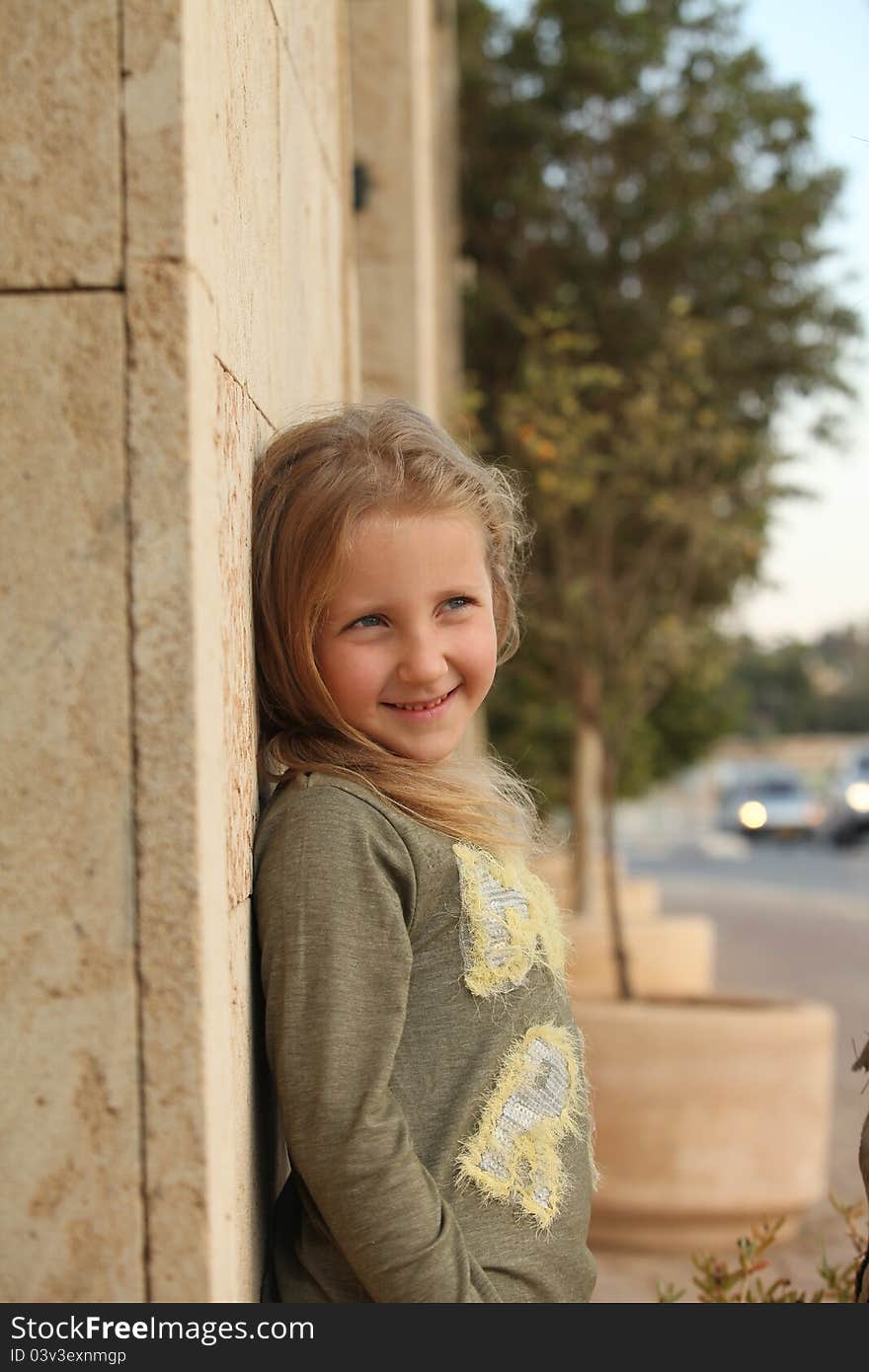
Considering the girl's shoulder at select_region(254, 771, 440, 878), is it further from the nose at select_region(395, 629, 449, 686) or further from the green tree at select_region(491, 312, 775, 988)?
the green tree at select_region(491, 312, 775, 988)

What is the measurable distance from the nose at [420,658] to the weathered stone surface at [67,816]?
59cm

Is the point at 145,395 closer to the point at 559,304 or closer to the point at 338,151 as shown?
the point at 338,151

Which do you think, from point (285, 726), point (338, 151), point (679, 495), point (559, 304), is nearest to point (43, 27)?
point (285, 726)

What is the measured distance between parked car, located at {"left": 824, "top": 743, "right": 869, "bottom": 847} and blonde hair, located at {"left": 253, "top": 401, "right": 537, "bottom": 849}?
30150 millimetres

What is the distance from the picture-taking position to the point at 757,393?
1420 cm

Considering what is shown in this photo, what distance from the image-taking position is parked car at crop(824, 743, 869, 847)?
30938 millimetres

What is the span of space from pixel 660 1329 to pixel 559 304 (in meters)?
12.6

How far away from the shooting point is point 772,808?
3681 centimetres

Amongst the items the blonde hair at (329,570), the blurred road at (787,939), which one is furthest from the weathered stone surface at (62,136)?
the blurred road at (787,939)

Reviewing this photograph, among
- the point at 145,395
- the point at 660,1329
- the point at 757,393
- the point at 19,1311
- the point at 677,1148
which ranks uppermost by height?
the point at 757,393

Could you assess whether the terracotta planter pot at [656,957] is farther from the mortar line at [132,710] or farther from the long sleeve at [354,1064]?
the mortar line at [132,710]

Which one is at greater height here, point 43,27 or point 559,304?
point 559,304

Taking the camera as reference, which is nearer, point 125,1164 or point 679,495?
point 125,1164

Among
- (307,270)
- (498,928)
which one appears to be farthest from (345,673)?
(307,270)
